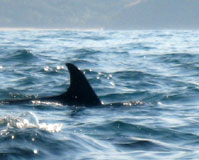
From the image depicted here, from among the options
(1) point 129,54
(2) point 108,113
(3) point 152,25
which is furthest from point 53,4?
(2) point 108,113

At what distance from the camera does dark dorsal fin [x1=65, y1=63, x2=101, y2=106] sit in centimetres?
1198

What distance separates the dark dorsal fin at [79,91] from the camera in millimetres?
11977

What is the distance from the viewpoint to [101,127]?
34.8 feet

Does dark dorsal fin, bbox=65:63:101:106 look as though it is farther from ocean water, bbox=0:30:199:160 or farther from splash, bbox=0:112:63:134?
splash, bbox=0:112:63:134

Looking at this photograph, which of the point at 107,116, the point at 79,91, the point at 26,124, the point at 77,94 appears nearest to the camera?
the point at 26,124

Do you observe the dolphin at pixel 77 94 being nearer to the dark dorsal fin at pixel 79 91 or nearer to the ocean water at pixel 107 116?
the dark dorsal fin at pixel 79 91

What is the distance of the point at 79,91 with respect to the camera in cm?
1218

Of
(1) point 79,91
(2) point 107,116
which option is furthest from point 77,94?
(2) point 107,116

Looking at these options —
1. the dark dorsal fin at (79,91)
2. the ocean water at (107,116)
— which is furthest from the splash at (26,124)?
the dark dorsal fin at (79,91)

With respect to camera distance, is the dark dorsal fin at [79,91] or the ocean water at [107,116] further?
the dark dorsal fin at [79,91]

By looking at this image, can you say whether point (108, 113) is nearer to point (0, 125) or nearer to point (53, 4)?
point (0, 125)

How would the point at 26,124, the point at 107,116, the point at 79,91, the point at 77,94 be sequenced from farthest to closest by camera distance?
the point at 77,94 → the point at 79,91 → the point at 107,116 → the point at 26,124

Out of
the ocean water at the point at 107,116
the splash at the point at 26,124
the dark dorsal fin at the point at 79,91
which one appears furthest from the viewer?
the dark dorsal fin at the point at 79,91

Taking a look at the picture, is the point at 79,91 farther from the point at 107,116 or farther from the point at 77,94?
the point at 107,116
